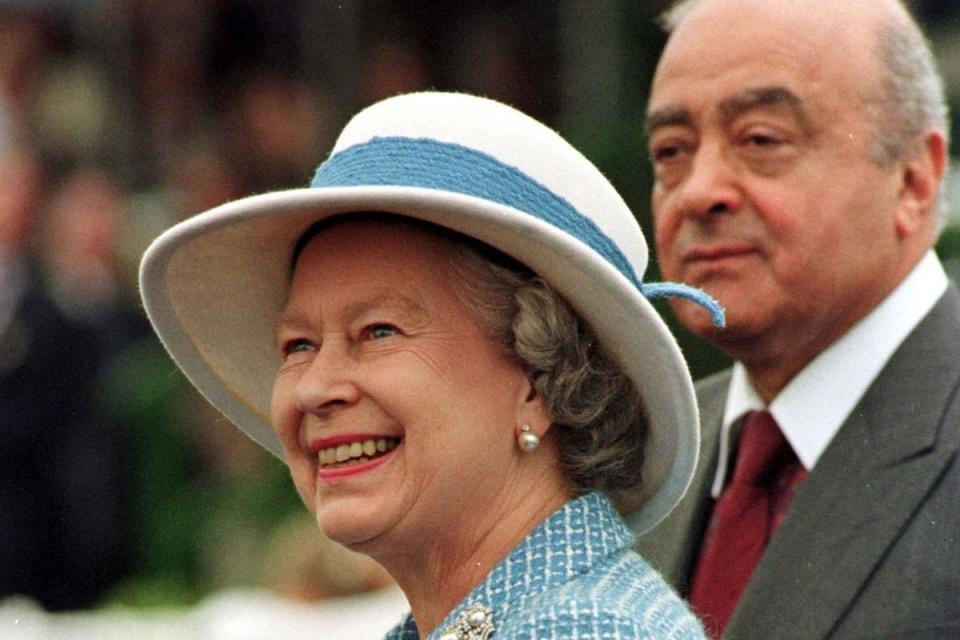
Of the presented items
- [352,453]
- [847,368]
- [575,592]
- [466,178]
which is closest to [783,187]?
[847,368]

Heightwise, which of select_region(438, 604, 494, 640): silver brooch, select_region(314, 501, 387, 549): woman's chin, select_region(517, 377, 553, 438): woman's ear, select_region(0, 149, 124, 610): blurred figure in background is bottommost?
select_region(0, 149, 124, 610): blurred figure in background

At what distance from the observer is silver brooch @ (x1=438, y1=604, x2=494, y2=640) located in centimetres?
287

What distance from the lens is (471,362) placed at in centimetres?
A: 303

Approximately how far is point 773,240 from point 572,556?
4.06ft

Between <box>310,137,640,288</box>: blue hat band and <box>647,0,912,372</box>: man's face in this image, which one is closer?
<box>310,137,640,288</box>: blue hat band

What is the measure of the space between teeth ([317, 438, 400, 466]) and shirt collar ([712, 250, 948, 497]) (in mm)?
1126

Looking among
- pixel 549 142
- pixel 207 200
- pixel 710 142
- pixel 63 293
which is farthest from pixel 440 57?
pixel 549 142

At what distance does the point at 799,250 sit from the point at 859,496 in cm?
55

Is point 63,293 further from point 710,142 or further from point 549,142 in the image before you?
point 549,142

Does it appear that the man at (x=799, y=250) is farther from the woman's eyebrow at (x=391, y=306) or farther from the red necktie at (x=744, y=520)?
the woman's eyebrow at (x=391, y=306)

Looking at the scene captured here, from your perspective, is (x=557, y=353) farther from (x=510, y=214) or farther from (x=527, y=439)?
(x=510, y=214)

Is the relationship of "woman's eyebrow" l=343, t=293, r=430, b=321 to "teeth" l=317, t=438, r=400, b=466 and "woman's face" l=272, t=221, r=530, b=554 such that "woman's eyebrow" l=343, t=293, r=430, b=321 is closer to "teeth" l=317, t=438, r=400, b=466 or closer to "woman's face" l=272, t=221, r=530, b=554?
"woman's face" l=272, t=221, r=530, b=554

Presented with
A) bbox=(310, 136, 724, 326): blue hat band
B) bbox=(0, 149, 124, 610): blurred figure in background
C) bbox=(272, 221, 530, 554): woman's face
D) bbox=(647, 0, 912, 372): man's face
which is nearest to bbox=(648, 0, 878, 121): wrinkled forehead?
bbox=(647, 0, 912, 372): man's face

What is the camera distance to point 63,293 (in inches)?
346
